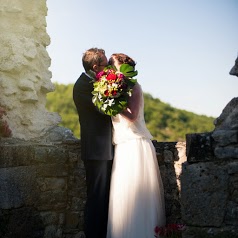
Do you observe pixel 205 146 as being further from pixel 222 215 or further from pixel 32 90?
pixel 32 90

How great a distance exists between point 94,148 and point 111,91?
0.66 meters

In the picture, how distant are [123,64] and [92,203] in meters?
1.46

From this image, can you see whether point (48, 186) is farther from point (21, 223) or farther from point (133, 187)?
point (133, 187)

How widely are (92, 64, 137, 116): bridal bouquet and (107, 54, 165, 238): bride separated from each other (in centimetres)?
13

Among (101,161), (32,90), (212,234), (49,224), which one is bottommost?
(49,224)

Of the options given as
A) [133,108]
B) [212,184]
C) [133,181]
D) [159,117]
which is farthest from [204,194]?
[159,117]

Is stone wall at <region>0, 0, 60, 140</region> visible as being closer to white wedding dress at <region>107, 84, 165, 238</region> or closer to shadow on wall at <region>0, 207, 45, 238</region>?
shadow on wall at <region>0, 207, 45, 238</region>

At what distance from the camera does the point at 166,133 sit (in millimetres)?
16797

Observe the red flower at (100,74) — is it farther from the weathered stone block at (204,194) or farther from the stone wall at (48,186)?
the weathered stone block at (204,194)

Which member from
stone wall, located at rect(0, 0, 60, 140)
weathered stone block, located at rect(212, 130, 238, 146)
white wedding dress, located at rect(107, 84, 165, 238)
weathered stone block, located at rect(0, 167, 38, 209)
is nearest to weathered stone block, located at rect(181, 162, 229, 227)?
weathered stone block, located at rect(212, 130, 238, 146)

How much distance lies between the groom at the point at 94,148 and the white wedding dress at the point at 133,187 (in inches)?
3.7

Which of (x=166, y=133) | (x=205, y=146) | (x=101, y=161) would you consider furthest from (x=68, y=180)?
(x=166, y=133)

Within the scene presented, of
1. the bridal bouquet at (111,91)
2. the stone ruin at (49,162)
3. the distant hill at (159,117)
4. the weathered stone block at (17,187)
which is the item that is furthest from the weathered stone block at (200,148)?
the distant hill at (159,117)

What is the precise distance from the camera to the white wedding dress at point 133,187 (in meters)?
4.09
